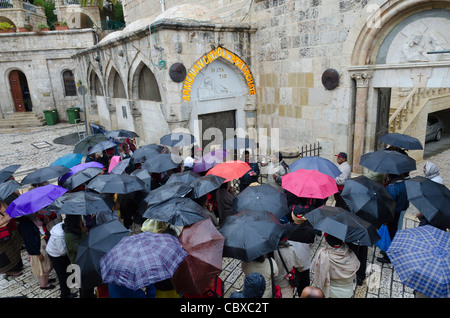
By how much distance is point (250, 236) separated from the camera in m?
3.39

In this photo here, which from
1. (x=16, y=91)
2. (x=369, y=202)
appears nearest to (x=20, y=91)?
(x=16, y=91)

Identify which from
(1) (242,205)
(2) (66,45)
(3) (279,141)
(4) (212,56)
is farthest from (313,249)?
(2) (66,45)

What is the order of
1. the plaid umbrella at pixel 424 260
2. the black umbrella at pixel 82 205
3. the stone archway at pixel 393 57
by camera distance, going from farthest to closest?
1. the stone archway at pixel 393 57
2. the black umbrella at pixel 82 205
3. the plaid umbrella at pixel 424 260

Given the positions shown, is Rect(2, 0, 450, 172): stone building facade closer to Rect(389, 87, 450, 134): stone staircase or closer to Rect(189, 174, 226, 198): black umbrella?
Rect(389, 87, 450, 134): stone staircase

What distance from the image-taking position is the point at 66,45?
2258 cm

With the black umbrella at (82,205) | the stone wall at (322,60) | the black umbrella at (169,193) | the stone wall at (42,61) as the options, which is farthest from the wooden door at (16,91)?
the black umbrella at (169,193)

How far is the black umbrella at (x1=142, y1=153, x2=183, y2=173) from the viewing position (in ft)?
19.5

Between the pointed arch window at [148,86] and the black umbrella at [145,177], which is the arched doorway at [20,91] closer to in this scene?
the pointed arch window at [148,86]

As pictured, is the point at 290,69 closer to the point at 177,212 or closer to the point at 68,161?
the point at 68,161

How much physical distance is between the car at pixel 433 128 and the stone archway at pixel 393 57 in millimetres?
6635

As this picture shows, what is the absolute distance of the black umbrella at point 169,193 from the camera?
4438 millimetres

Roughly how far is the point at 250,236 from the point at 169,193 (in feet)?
5.38

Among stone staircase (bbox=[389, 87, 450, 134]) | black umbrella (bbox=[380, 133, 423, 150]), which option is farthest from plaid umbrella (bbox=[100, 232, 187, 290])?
stone staircase (bbox=[389, 87, 450, 134])

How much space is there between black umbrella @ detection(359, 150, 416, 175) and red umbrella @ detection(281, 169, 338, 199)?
97cm
